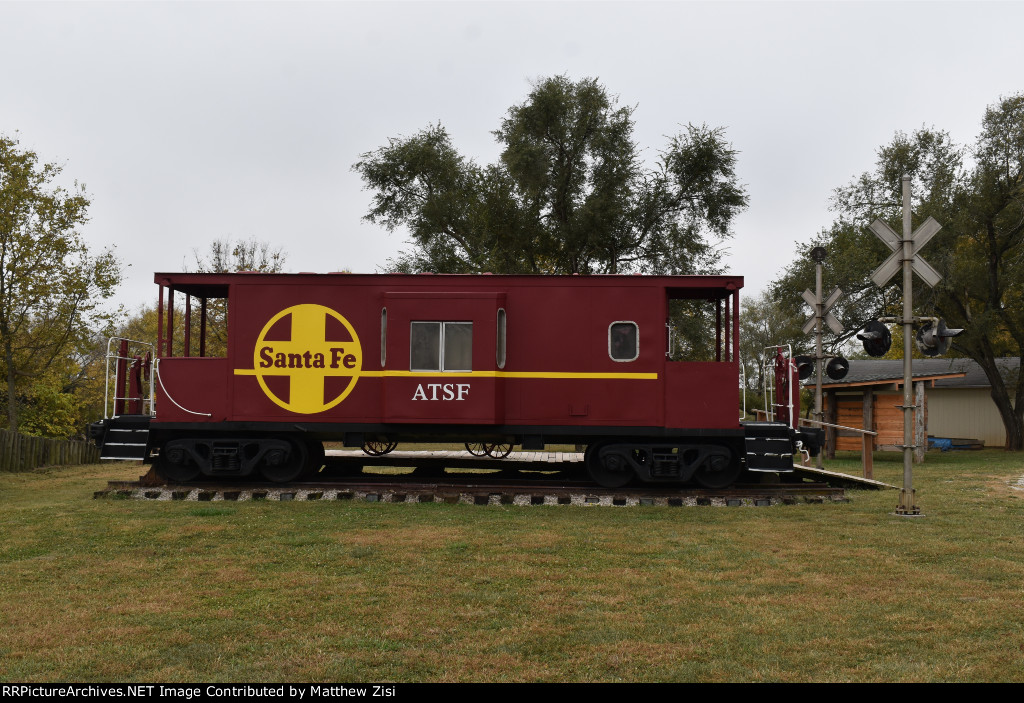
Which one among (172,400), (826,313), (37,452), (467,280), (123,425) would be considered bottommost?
(37,452)

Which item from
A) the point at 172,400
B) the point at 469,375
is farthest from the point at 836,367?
the point at 172,400

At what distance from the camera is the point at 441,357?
12398 mm

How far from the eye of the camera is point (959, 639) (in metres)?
5.44

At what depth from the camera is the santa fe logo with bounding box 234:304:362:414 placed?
12.8m

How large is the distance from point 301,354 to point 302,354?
2 cm

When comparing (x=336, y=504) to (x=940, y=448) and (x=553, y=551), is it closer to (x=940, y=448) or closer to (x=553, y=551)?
(x=553, y=551)

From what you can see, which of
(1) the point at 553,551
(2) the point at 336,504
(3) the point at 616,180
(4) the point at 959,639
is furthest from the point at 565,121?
(4) the point at 959,639

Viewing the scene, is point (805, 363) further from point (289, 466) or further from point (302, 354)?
point (289, 466)

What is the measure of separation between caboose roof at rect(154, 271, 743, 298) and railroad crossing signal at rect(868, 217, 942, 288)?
2109 millimetres

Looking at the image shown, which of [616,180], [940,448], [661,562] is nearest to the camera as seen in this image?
[661,562]

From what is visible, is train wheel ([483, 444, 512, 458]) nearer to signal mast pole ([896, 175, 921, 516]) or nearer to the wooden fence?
signal mast pole ([896, 175, 921, 516])

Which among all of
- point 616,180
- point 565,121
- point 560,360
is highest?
point 565,121

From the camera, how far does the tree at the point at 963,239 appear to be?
29469mm
